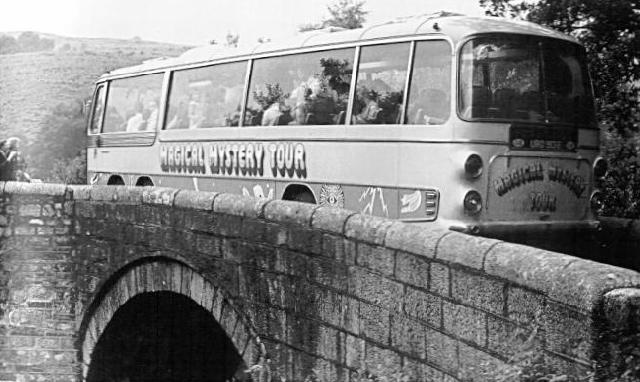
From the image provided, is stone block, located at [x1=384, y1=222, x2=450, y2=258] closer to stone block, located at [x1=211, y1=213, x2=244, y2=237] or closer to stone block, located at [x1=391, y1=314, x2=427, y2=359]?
stone block, located at [x1=391, y1=314, x2=427, y2=359]

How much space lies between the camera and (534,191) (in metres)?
9.00

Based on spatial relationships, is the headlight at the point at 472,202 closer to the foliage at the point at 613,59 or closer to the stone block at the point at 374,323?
the stone block at the point at 374,323

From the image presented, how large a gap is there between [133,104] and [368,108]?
539 cm

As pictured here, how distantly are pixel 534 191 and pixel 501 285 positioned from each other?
4.23 m

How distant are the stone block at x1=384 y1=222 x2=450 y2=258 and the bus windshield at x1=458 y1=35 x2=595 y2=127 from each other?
280cm

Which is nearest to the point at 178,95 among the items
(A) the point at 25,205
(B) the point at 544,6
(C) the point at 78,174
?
(A) the point at 25,205

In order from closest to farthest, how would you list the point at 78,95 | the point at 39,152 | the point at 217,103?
the point at 217,103 < the point at 39,152 < the point at 78,95

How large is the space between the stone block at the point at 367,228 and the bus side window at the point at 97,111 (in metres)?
9.17

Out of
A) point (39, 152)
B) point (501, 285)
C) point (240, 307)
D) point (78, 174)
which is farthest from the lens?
point (39, 152)

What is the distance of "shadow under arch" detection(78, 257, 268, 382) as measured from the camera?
855cm

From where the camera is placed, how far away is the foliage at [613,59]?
431 inches

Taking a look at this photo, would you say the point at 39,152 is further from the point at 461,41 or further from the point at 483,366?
the point at 483,366

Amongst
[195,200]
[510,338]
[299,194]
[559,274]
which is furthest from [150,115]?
[559,274]

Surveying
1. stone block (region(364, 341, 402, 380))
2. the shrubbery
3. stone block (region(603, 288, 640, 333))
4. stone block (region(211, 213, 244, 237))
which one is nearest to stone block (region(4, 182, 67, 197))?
stone block (region(211, 213, 244, 237))
